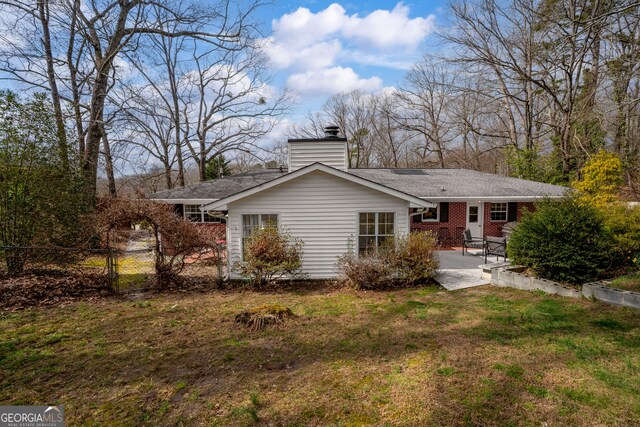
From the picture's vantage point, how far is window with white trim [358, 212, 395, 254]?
938 cm

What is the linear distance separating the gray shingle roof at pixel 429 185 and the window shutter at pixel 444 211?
572 mm

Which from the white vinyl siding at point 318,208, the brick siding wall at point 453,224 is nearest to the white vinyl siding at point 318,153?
the white vinyl siding at point 318,208

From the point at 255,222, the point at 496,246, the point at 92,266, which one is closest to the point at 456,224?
the point at 496,246

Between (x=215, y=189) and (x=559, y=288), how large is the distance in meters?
14.5

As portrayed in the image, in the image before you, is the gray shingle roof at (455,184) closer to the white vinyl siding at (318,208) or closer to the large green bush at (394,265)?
the white vinyl siding at (318,208)

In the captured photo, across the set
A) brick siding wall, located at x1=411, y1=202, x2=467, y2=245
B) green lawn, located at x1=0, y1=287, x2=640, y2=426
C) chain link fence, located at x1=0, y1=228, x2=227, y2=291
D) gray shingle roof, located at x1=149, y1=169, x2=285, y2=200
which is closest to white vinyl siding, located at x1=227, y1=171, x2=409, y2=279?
chain link fence, located at x1=0, y1=228, x2=227, y2=291

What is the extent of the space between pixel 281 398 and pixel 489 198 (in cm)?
1420

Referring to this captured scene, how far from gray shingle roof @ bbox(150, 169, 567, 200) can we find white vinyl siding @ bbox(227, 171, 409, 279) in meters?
4.74

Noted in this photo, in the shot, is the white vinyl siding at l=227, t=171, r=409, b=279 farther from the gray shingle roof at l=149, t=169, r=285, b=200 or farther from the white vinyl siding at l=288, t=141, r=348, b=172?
the gray shingle roof at l=149, t=169, r=285, b=200

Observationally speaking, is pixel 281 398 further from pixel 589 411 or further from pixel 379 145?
pixel 379 145

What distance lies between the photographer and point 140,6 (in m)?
16.0

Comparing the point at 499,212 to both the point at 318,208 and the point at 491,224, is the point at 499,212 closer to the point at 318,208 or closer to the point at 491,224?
the point at 491,224

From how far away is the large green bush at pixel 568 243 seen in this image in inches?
280

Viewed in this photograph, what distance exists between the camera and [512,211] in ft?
51.1
